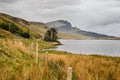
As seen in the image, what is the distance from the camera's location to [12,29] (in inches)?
4749

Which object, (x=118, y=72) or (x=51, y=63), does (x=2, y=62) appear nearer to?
(x=51, y=63)

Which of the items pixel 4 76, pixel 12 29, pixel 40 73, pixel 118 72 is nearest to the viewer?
pixel 4 76

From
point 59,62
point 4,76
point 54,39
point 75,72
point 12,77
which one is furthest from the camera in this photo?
point 54,39

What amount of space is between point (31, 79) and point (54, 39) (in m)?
133

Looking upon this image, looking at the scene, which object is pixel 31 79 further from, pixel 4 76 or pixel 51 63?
pixel 51 63

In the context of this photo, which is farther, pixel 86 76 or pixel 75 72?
pixel 75 72

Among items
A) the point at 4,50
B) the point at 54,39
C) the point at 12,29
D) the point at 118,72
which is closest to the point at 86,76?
the point at 118,72

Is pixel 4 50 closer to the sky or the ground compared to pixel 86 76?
closer to the sky

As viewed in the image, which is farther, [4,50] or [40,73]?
[4,50]

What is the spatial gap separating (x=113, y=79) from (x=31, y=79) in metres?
4.97

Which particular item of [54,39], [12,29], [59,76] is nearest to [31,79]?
[59,76]

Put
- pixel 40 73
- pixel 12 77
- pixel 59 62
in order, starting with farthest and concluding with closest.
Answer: pixel 59 62, pixel 40 73, pixel 12 77

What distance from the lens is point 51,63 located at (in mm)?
13445

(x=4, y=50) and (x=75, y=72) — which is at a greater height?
(x=4, y=50)
